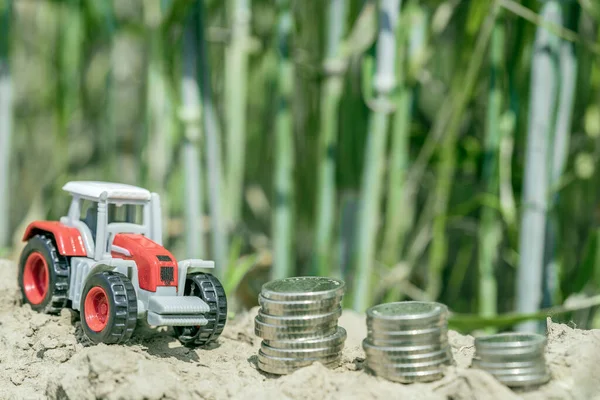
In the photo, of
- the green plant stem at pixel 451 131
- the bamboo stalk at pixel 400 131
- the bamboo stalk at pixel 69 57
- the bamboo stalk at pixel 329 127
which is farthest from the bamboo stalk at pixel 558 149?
the bamboo stalk at pixel 69 57

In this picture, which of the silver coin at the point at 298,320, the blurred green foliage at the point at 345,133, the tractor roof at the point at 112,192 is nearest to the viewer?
the silver coin at the point at 298,320

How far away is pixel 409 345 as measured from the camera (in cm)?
93

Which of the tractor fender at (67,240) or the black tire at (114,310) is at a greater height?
the tractor fender at (67,240)

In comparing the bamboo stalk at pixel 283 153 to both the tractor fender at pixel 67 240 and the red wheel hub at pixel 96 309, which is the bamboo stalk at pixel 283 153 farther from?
the red wheel hub at pixel 96 309

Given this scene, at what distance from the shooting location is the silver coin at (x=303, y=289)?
3.27 ft

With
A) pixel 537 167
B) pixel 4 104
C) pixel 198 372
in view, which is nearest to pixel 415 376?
pixel 198 372

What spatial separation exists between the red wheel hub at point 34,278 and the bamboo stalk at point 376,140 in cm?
60

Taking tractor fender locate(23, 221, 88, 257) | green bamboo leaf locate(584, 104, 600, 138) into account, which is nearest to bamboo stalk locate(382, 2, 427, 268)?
green bamboo leaf locate(584, 104, 600, 138)

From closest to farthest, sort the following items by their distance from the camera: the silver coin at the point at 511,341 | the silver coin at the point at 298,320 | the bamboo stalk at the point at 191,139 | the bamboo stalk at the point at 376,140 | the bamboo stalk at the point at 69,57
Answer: the silver coin at the point at 511,341 → the silver coin at the point at 298,320 → the bamboo stalk at the point at 376,140 → the bamboo stalk at the point at 191,139 → the bamboo stalk at the point at 69,57

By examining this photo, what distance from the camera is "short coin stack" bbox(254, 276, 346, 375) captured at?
100 cm

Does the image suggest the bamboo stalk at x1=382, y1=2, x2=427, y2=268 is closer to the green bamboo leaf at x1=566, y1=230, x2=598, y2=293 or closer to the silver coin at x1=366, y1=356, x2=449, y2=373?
the green bamboo leaf at x1=566, y1=230, x2=598, y2=293

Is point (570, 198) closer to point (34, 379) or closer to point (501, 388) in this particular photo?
point (501, 388)

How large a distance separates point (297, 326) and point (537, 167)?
72 cm

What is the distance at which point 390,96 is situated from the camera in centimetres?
151
